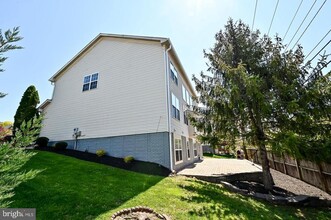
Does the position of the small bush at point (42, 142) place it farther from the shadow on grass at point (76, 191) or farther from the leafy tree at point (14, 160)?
the leafy tree at point (14, 160)

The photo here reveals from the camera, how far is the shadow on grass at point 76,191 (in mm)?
4945

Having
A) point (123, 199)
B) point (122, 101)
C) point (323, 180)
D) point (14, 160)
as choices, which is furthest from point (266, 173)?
point (14, 160)

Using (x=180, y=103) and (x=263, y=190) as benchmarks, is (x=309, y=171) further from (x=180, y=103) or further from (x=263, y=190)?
(x=180, y=103)

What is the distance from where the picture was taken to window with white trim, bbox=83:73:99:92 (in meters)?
14.5

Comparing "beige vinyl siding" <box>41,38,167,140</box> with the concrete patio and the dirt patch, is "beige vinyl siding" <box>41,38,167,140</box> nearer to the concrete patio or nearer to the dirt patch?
the concrete patio

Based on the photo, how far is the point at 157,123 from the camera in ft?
37.1

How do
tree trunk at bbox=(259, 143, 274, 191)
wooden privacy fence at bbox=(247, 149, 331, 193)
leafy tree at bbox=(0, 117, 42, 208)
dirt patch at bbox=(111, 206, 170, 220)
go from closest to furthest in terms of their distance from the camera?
leafy tree at bbox=(0, 117, 42, 208)
dirt patch at bbox=(111, 206, 170, 220)
wooden privacy fence at bbox=(247, 149, 331, 193)
tree trunk at bbox=(259, 143, 274, 191)

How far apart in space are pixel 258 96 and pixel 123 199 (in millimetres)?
7079

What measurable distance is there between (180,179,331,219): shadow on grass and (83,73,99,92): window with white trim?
433 inches

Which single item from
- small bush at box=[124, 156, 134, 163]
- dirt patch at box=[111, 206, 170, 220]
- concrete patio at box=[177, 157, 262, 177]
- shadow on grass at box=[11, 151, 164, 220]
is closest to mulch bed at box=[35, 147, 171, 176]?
small bush at box=[124, 156, 134, 163]

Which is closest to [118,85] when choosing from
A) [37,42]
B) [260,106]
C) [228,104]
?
[37,42]

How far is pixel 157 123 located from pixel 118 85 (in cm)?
456

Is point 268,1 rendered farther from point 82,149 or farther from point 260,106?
point 82,149

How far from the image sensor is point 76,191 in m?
6.23
